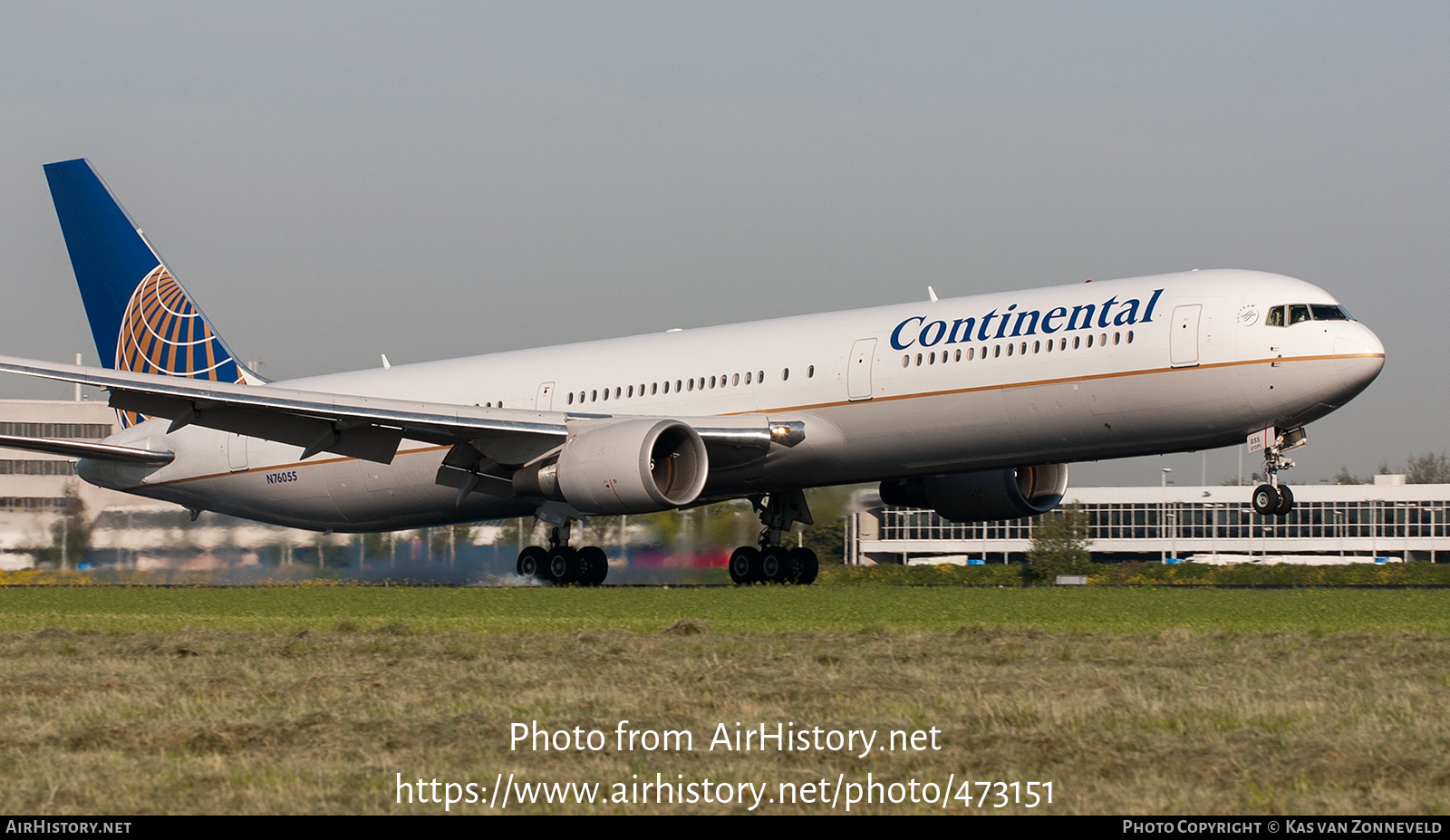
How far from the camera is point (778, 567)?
26719mm

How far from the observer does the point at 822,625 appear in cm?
1566

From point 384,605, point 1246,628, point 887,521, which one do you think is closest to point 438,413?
point 384,605

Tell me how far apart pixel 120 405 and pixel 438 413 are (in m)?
4.63

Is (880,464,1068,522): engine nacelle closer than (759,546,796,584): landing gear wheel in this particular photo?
Yes

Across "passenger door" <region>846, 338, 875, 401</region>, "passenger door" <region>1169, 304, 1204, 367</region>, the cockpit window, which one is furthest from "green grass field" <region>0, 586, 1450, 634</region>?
the cockpit window

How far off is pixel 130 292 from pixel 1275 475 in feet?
72.0

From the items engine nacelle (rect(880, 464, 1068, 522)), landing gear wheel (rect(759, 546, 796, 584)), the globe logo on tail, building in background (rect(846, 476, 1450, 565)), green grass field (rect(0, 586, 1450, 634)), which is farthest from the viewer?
building in background (rect(846, 476, 1450, 565))

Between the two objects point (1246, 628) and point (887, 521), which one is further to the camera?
point (887, 521)

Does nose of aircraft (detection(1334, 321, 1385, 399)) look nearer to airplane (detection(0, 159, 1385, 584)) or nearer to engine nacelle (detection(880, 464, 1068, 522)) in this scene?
airplane (detection(0, 159, 1385, 584))

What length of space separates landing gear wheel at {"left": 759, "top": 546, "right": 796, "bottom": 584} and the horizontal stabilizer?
1189 cm

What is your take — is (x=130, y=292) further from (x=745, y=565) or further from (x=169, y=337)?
(x=745, y=565)

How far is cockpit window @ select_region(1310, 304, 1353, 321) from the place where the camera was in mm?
20922

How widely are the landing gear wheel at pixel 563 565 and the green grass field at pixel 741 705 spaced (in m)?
9.67
